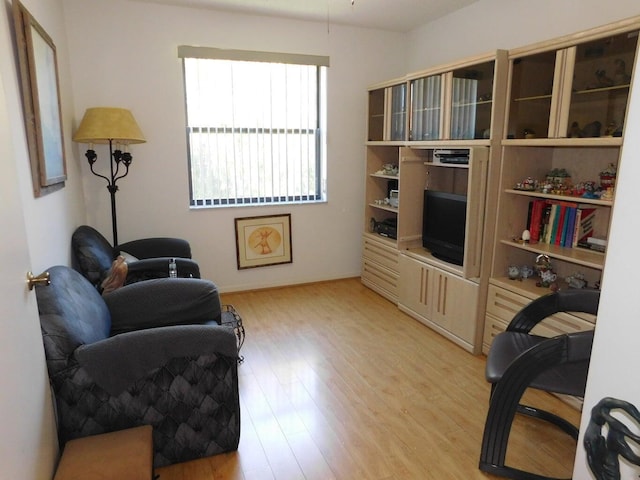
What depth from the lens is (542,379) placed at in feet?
6.12

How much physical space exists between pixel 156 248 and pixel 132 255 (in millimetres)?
192

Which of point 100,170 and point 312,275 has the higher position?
point 100,170

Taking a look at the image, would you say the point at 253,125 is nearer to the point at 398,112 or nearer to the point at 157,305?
the point at 398,112

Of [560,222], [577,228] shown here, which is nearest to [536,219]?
[560,222]

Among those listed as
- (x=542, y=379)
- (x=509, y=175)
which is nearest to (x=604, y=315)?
(x=542, y=379)

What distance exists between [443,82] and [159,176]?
8.36ft

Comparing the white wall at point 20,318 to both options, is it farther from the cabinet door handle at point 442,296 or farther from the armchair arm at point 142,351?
the cabinet door handle at point 442,296

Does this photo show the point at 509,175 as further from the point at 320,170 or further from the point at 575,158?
the point at 320,170

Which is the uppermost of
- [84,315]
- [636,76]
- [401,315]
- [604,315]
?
[636,76]

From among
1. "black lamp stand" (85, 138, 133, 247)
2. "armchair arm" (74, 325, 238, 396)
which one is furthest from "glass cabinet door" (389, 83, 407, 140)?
"armchair arm" (74, 325, 238, 396)

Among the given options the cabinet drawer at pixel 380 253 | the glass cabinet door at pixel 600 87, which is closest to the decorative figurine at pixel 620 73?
the glass cabinet door at pixel 600 87

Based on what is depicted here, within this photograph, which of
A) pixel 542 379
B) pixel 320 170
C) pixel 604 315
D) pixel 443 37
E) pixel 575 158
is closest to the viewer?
pixel 604 315

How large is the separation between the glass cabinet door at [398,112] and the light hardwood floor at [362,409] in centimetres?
165

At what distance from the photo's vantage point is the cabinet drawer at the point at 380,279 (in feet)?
13.2
